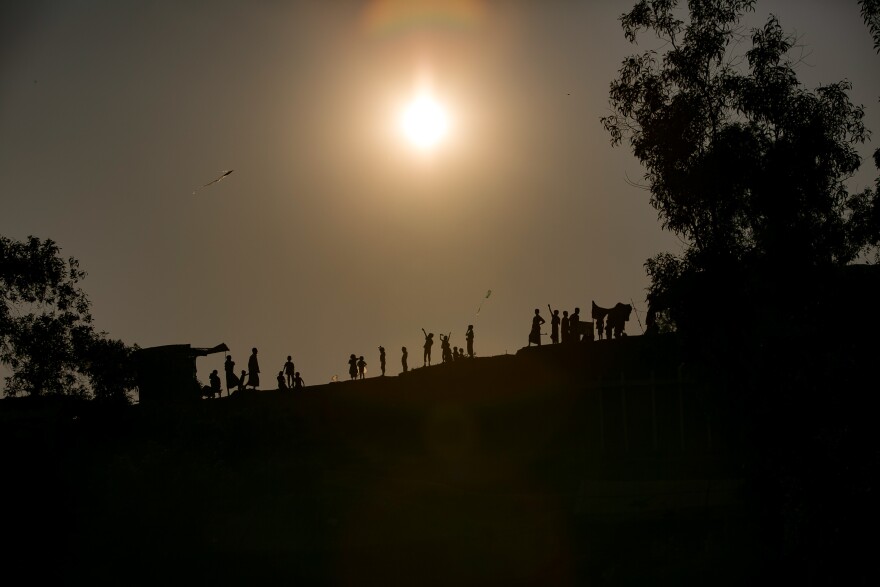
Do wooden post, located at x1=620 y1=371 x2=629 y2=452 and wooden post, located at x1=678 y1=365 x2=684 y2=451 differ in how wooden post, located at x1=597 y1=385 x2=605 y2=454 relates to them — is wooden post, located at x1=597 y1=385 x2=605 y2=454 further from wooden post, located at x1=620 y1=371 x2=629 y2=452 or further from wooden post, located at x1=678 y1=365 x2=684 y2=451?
wooden post, located at x1=678 y1=365 x2=684 y2=451

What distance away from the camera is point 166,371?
130ft

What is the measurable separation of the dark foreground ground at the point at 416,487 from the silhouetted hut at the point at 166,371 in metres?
4.71

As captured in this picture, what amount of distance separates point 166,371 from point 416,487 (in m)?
14.9

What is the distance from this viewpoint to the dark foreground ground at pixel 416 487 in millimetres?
24391

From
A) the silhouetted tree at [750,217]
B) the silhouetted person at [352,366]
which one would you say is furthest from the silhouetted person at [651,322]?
the silhouetted person at [352,366]

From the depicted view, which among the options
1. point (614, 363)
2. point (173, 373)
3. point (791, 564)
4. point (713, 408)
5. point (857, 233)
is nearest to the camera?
point (791, 564)

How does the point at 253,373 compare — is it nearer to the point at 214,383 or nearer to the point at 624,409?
the point at 214,383

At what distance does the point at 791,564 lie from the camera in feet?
59.0

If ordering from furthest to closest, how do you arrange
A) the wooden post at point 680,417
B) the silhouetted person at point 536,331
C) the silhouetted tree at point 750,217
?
the silhouetted person at point 536,331
the wooden post at point 680,417
the silhouetted tree at point 750,217

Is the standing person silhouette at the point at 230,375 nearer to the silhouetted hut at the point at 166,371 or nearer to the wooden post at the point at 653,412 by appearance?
the silhouetted hut at the point at 166,371

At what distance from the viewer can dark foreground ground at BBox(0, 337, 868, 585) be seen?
24.4m

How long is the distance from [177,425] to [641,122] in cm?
1641

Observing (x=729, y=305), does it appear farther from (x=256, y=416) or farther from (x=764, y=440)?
(x=256, y=416)

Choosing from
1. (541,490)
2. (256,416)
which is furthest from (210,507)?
(541,490)
